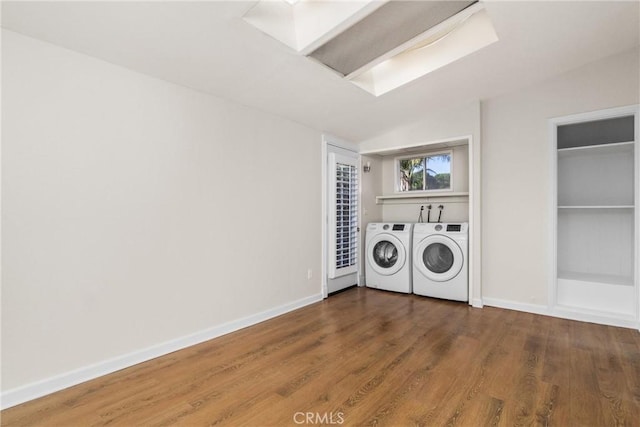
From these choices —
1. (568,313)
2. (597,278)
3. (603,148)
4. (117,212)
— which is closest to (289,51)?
(117,212)

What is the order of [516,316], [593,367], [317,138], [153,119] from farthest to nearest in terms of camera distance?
[317,138] < [516,316] < [153,119] < [593,367]

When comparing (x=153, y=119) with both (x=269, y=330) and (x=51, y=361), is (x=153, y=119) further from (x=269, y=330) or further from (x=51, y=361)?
(x=269, y=330)

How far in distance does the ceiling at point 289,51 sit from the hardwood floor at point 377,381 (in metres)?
2.16

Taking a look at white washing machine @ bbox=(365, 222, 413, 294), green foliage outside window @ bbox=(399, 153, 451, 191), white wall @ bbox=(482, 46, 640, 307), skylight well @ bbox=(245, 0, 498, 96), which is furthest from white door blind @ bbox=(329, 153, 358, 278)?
white wall @ bbox=(482, 46, 640, 307)

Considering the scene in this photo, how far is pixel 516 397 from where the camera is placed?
1800mm

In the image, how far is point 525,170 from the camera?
3408 millimetres

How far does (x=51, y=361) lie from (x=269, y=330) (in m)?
1.55

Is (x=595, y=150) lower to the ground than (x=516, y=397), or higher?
higher

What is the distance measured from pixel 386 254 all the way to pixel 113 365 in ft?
10.9

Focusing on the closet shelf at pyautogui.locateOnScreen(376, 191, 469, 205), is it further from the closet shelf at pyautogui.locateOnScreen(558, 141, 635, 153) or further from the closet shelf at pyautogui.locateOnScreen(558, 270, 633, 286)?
the closet shelf at pyautogui.locateOnScreen(558, 270, 633, 286)

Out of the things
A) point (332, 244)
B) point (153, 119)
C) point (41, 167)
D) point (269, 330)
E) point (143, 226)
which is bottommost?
point (269, 330)

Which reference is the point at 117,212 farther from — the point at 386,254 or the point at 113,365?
the point at 386,254

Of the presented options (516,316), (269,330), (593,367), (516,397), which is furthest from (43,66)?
(516,316)

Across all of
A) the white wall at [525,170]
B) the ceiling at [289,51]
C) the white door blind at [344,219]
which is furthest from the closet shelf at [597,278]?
the white door blind at [344,219]
